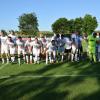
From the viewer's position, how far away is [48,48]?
74.2 ft

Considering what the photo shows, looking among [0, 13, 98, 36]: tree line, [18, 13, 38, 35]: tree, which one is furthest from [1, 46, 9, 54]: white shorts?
[18, 13, 38, 35]: tree

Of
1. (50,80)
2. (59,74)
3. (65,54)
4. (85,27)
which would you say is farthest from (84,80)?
(85,27)

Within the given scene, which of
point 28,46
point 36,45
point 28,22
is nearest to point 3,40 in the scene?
point 28,46

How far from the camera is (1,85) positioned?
1379 cm

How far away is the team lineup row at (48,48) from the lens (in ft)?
73.5

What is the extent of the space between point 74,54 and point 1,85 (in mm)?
10413

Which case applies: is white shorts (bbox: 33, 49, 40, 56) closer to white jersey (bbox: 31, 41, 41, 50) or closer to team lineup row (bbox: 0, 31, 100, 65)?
team lineup row (bbox: 0, 31, 100, 65)

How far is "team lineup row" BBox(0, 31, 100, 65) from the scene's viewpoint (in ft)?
73.5

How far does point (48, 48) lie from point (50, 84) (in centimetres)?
890

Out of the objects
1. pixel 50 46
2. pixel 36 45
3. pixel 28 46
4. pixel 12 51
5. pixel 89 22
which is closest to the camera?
pixel 36 45

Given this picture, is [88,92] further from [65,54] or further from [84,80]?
[65,54]

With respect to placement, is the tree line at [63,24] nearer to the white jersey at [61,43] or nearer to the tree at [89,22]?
the tree at [89,22]

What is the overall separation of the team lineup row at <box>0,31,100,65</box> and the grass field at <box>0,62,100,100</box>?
3403 millimetres

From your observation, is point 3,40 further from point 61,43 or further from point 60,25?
point 60,25
